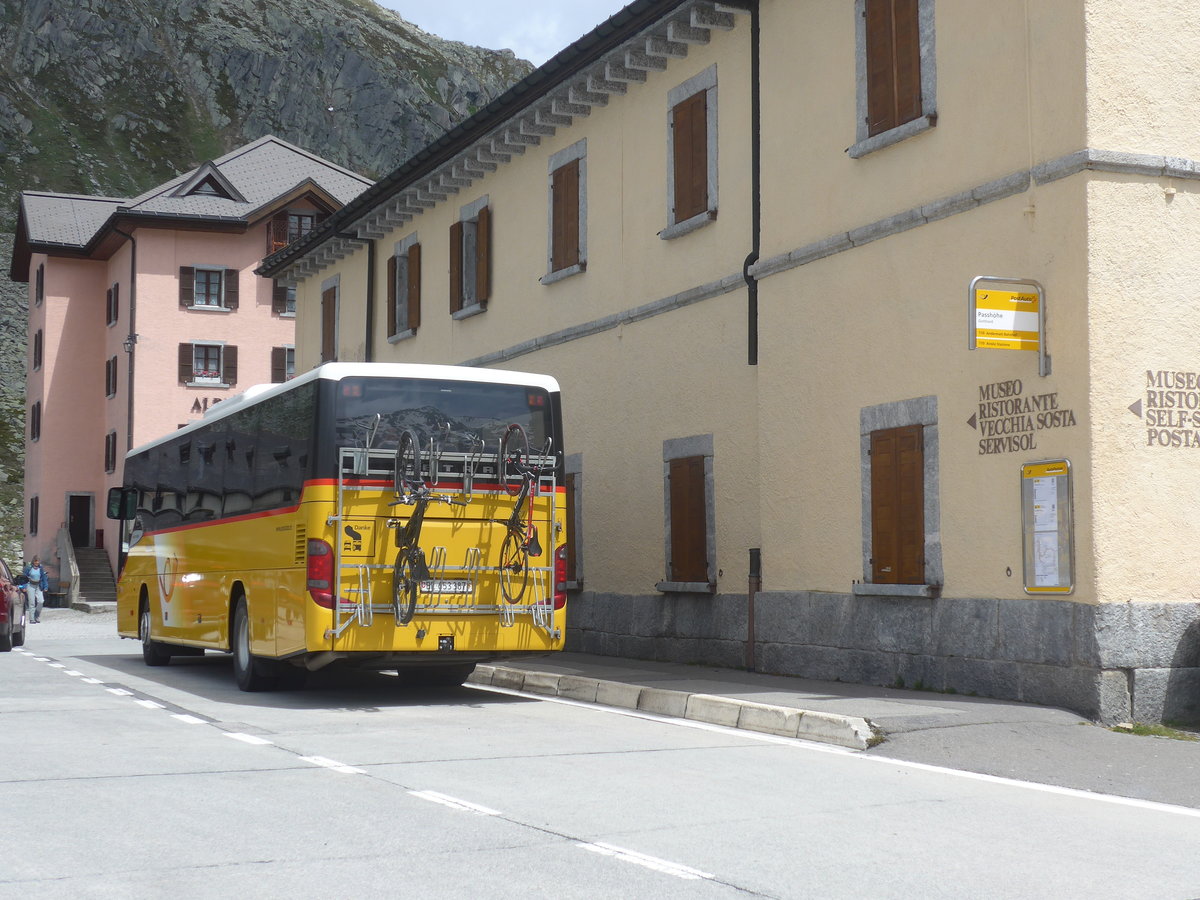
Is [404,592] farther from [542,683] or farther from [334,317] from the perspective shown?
[334,317]

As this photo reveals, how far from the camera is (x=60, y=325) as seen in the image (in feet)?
A: 187

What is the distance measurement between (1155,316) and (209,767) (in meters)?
7.95

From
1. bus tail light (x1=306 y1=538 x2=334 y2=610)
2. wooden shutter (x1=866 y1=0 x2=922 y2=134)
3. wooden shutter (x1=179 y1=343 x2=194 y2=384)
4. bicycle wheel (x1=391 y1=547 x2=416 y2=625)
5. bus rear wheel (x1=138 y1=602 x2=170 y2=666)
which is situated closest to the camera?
bus tail light (x1=306 y1=538 x2=334 y2=610)

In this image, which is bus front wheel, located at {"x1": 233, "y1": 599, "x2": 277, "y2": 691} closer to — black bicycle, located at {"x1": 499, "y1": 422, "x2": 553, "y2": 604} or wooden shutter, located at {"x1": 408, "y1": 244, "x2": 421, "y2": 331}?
black bicycle, located at {"x1": 499, "y1": 422, "x2": 553, "y2": 604}

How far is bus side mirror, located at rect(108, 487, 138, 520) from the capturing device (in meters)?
21.1

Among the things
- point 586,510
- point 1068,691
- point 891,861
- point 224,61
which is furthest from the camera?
point 224,61

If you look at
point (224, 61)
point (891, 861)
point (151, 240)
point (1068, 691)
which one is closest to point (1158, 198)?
point (1068, 691)

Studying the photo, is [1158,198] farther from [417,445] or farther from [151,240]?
[151,240]

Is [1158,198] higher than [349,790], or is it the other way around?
[1158,198]

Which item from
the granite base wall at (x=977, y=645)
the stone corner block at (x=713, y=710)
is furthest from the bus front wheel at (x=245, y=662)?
the granite base wall at (x=977, y=645)

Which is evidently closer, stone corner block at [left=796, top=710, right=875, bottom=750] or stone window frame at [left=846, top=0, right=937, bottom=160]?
stone corner block at [left=796, top=710, right=875, bottom=750]

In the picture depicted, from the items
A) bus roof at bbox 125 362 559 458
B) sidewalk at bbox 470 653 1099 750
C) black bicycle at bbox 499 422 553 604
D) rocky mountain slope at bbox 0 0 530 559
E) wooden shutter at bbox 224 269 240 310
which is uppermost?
rocky mountain slope at bbox 0 0 530 559

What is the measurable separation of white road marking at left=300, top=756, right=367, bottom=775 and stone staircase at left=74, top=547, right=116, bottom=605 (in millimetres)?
41105

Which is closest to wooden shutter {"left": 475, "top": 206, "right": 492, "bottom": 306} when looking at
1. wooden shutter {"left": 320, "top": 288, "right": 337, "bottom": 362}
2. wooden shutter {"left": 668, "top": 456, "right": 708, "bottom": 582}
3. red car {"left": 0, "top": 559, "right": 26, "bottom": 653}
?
wooden shutter {"left": 668, "top": 456, "right": 708, "bottom": 582}
